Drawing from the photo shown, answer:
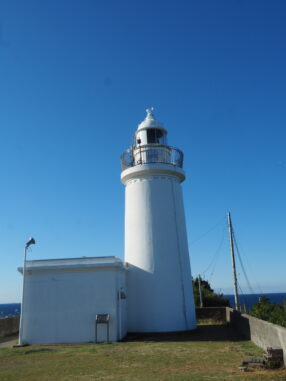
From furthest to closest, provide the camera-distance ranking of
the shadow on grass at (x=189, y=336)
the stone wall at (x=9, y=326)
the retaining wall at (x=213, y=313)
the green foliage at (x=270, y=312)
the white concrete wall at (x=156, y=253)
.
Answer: the retaining wall at (x=213, y=313), the stone wall at (x=9, y=326), the white concrete wall at (x=156, y=253), the green foliage at (x=270, y=312), the shadow on grass at (x=189, y=336)

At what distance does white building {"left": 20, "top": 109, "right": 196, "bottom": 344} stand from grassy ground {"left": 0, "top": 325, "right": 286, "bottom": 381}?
1.05 meters

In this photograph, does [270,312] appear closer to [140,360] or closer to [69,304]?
[140,360]

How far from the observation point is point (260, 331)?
37.7 feet

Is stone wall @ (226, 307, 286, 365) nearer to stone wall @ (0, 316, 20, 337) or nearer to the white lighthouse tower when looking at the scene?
the white lighthouse tower

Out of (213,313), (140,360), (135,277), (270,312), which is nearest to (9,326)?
(135,277)

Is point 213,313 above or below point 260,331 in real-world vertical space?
above

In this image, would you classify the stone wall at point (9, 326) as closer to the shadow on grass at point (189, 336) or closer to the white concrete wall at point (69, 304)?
the white concrete wall at point (69, 304)

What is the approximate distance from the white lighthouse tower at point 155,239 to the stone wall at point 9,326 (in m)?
6.63

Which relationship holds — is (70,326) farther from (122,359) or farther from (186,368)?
(186,368)

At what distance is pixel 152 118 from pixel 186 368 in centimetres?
1336

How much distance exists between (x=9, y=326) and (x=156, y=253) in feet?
29.2

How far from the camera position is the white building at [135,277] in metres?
14.3

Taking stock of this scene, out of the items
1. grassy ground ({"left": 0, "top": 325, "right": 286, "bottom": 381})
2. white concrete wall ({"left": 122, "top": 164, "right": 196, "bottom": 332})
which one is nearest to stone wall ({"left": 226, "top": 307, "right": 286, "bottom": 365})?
grassy ground ({"left": 0, "top": 325, "right": 286, "bottom": 381})

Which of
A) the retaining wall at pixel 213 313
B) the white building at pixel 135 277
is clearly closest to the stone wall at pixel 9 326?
the white building at pixel 135 277
